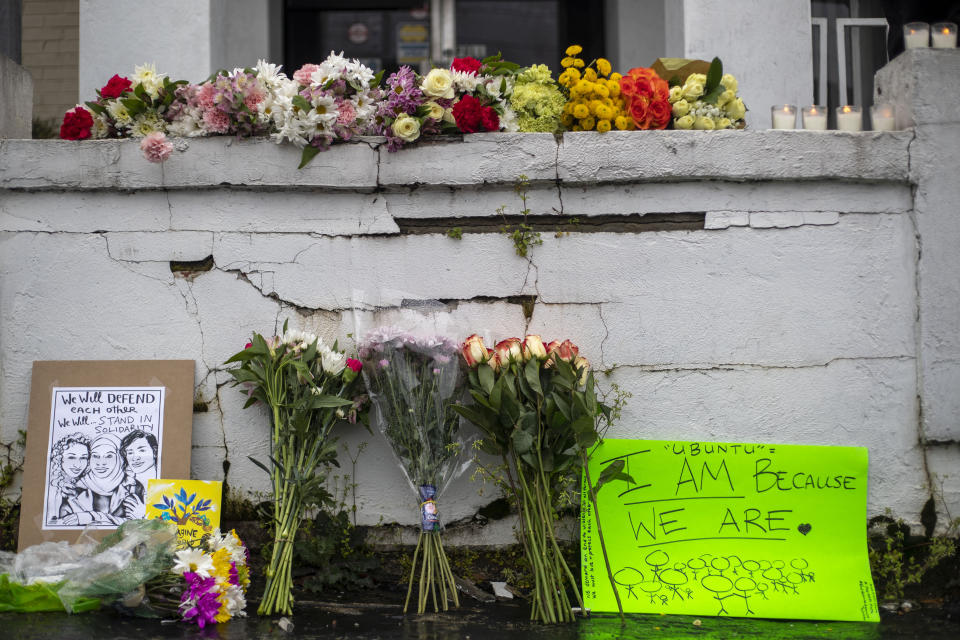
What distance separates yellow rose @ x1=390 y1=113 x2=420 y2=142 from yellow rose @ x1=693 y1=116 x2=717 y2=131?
3.67ft

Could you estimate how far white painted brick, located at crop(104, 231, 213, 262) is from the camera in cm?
308

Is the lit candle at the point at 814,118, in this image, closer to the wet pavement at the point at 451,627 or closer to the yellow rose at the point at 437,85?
the yellow rose at the point at 437,85

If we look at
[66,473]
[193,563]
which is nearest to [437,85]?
[193,563]

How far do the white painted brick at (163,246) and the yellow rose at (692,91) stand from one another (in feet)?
6.52

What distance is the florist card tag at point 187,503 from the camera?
109 inches

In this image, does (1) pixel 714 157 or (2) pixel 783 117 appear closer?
(1) pixel 714 157

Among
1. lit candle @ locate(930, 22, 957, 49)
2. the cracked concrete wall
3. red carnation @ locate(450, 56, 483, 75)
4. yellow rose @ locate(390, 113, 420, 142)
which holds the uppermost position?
lit candle @ locate(930, 22, 957, 49)

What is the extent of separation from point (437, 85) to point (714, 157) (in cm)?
111

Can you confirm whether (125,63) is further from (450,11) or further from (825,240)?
(825,240)

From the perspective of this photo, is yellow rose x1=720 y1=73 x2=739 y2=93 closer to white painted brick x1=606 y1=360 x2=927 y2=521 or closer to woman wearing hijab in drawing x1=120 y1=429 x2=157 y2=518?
white painted brick x1=606 y1=360 x2=927 y2=521

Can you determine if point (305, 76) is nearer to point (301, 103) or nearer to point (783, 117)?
point (301, 103)

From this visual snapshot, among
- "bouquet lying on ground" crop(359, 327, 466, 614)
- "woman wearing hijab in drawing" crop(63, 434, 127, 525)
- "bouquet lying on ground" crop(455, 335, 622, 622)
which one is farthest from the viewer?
"woman wearing hijab in drawing" crop(63, 434, 127, 525)

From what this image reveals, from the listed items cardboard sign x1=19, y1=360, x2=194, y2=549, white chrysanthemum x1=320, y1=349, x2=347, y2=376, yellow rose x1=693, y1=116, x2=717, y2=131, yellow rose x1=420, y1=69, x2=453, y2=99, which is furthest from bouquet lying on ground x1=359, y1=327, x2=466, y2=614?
yellow rose x1=693, y1=116, x2=717, y2=131

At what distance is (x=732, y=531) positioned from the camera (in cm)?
282
